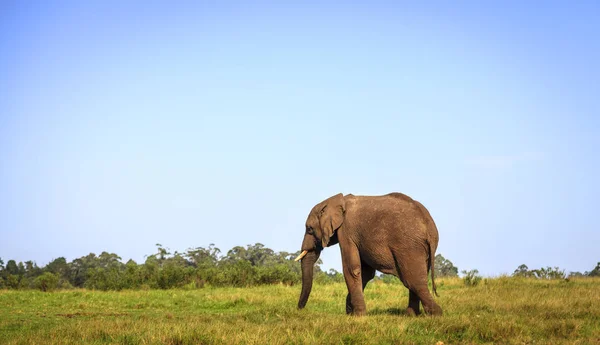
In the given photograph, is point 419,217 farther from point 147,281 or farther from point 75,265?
point 75,265

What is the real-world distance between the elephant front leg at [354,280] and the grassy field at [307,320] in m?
0.51

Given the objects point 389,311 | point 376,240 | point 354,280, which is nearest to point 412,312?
point 389,311

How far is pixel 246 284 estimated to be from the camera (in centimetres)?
3016

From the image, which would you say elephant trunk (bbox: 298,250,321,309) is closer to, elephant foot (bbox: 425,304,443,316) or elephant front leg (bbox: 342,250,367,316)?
elephant front leg (bbox: 342,250,367,316)

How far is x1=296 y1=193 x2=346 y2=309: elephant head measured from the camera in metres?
16.4

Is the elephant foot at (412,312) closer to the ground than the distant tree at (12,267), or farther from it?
closer to the ground

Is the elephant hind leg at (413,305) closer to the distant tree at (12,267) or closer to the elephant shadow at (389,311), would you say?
the elephant shadow at (389,311)

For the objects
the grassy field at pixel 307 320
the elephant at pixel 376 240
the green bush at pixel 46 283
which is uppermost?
the elephant at pixel 376 240

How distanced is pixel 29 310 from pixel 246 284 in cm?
1203

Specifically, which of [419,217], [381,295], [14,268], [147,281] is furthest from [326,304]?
[14,268]

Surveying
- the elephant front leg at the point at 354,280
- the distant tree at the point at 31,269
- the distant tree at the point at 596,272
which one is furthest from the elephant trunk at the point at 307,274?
the distant tree at the point at 31,269

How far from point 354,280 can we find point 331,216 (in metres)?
1.77

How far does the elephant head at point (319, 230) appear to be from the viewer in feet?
53.7

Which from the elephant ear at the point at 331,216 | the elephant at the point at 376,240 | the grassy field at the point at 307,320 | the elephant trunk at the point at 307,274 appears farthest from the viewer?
the elephant trunk at the point at 307,274
